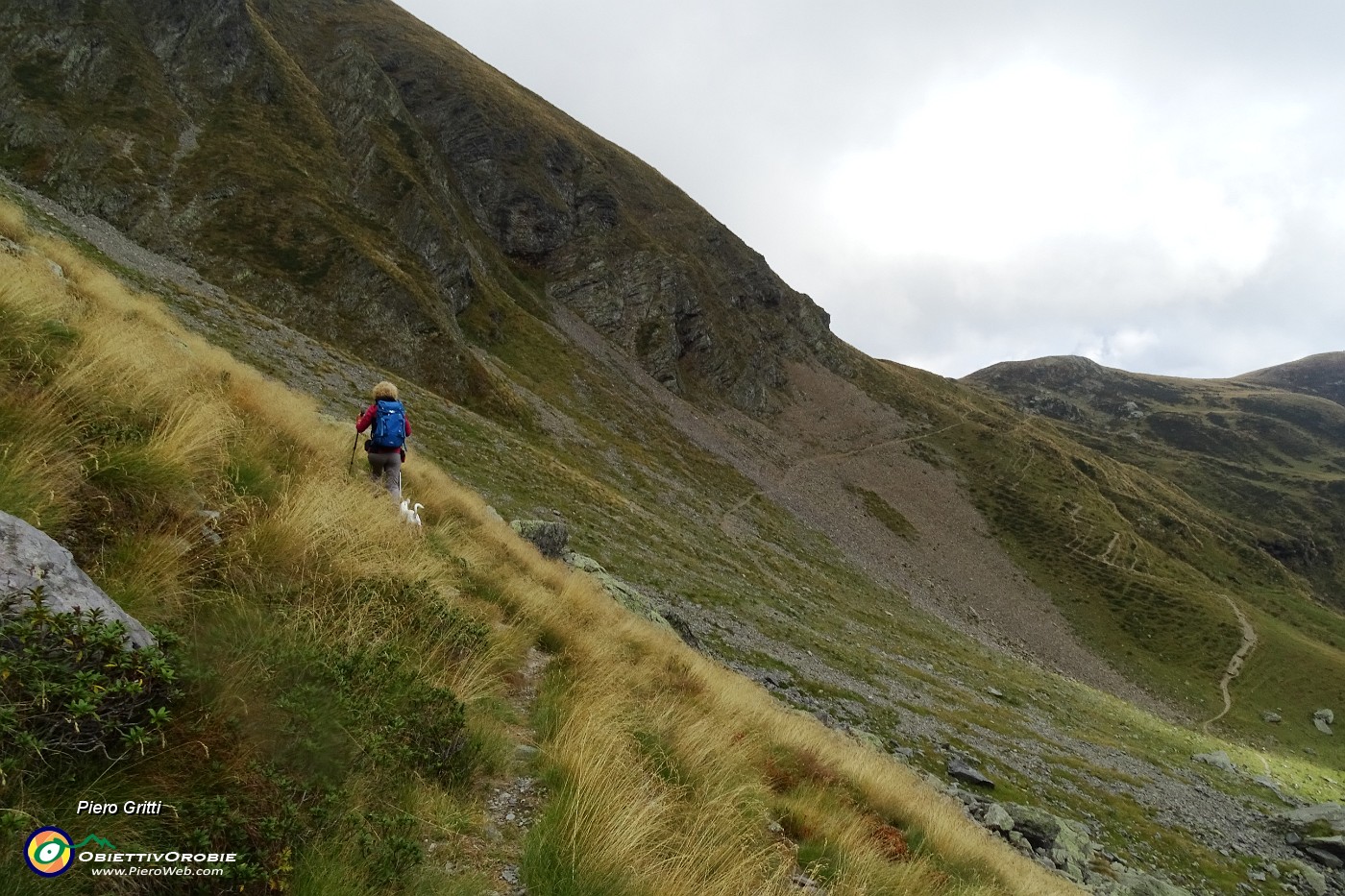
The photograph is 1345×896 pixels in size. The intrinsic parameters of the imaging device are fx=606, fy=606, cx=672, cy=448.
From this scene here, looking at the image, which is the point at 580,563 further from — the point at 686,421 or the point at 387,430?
the point at 686,421

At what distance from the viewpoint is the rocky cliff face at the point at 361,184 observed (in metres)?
49.2

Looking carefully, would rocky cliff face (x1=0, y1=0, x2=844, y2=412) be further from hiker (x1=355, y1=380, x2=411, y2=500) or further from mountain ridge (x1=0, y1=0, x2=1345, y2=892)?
hiker (x1=355, y1=380, x2=411, y2=500)

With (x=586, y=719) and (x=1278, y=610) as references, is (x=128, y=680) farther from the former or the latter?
(x=1278, y=610)

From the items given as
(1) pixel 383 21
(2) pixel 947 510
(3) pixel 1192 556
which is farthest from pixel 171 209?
(3) pixel 1192 556

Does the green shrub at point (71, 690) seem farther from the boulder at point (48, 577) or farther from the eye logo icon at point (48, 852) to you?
the eye logo icon at point (48, 852)

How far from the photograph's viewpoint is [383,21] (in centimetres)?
10912

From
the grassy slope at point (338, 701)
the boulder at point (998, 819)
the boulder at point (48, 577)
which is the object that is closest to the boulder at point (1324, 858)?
the boulder at point (998, 819)

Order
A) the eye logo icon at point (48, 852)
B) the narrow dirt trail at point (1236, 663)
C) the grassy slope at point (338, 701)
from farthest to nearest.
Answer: the narrow dirt trail at point (1236, 663), the grassy slope at point (338, 701), the eye logo icon at point (48, 852)

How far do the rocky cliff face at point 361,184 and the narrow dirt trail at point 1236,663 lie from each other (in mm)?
66921

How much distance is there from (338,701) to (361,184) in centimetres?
7779

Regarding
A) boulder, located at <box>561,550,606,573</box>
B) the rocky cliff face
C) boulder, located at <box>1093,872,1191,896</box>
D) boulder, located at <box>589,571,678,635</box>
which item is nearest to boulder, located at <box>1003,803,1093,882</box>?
boulder, located at <box>1093,872,1191,896</box>

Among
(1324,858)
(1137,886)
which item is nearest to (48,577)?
(1137,886)

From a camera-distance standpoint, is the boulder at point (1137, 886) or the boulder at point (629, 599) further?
the boulder at point (629, 599)

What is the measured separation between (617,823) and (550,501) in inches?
1059
